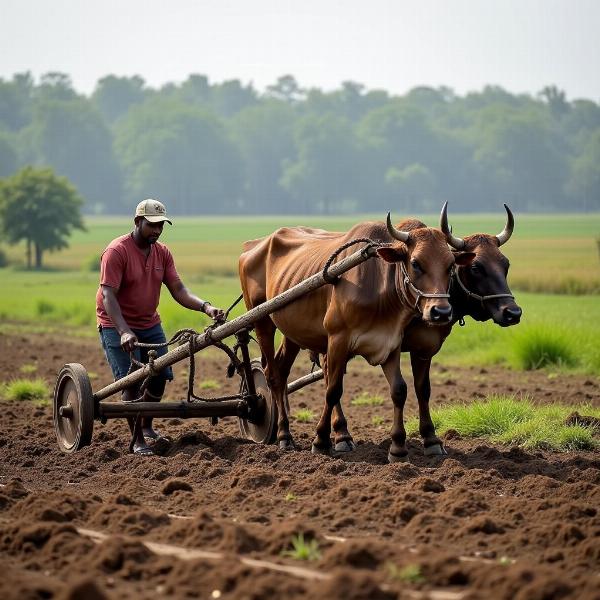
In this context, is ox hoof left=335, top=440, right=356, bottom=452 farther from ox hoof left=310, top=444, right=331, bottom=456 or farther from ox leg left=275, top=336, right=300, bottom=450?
ox leg left=275, top=336, right=300, bottom=450

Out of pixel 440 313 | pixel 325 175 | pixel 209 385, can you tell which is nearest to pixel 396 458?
pixel 440 313

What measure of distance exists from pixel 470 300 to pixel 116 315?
8.84 feet

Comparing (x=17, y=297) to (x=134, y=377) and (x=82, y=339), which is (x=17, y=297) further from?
(x=134, y=377)

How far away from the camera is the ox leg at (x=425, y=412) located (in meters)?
9.51

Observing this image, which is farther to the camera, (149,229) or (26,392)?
(26,392)

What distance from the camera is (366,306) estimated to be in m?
9.02

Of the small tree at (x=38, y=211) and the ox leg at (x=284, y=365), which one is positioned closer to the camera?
the ox leg at (x=284, y=365)

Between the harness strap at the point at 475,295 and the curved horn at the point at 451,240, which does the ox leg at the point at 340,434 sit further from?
the curved horn at the point at 451,240

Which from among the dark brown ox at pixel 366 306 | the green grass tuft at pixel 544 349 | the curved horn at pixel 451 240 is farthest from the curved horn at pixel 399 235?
the green grass tuft at pixel 544 349

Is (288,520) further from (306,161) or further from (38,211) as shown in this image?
(306,161)

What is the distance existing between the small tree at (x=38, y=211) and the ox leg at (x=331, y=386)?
43779 mm

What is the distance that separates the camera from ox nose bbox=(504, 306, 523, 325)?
29.8 feet

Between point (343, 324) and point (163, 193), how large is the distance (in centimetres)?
11187

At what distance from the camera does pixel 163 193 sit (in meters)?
120
